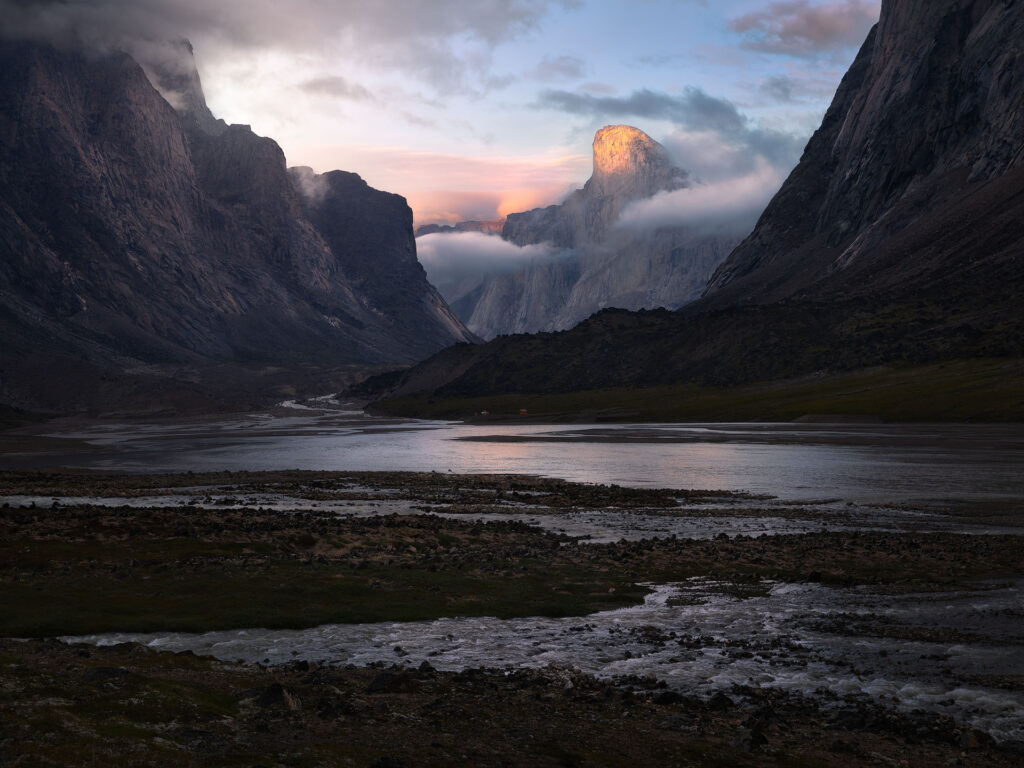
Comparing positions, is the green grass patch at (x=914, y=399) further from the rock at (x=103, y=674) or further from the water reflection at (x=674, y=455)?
the rock at (x=103, y=674)

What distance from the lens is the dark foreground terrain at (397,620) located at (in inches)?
674

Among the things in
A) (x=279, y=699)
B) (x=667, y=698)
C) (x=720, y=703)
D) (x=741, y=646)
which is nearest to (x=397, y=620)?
(x=279, y=699)

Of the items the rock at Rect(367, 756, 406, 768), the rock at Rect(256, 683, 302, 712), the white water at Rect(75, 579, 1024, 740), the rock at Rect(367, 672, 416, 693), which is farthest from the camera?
the white water at Rect(75, 579, 1024, 740)

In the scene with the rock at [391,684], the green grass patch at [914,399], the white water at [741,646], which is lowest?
the white water at [741,646]

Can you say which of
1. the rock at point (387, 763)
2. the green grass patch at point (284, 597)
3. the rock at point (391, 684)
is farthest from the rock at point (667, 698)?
the green grass patch at point (284, 597)

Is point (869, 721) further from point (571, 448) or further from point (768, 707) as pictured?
point (571, 448)

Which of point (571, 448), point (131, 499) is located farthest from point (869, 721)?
point (571, 448)

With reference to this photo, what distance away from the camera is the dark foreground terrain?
56.2 feet

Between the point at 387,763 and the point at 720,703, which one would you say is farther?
the point at 720,703

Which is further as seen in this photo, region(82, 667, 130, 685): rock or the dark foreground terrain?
region(82, 667, 130, 685): rock

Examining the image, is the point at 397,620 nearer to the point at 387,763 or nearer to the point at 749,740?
the point at 387,763

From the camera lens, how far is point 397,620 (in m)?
30.4

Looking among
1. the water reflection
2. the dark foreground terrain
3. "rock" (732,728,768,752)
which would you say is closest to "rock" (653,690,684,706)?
the dark foreground terrain

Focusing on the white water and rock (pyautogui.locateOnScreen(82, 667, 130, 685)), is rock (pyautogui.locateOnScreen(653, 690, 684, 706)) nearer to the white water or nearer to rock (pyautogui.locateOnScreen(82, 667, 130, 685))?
the white water
